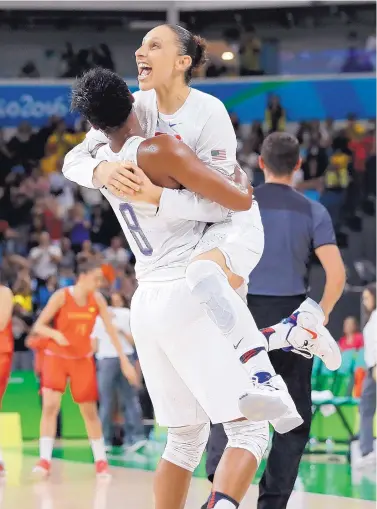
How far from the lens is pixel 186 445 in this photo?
4.48 meters

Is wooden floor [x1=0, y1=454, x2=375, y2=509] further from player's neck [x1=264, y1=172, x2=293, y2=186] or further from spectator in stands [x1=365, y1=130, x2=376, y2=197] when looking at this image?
spectator in stands [x1=365, y1=130, x2=376, y2=197]

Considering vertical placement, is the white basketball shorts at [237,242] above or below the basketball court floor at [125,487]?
above

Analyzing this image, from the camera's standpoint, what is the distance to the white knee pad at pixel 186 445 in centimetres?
446

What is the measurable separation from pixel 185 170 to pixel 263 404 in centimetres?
92

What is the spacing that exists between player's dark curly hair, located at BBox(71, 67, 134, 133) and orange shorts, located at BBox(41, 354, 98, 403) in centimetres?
505

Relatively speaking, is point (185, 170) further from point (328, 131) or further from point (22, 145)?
point (22, 145)

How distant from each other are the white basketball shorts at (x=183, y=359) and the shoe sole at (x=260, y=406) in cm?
20

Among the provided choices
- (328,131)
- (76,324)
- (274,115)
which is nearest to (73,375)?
(76,324)

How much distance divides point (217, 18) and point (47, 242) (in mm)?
5169

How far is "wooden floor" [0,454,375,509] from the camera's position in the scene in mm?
6859

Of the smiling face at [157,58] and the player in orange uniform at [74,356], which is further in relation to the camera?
the player in orange uniform at [74,356]

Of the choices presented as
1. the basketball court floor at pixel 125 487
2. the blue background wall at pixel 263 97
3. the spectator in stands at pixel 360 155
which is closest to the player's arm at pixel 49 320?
the basketball court floor at pixel 125 487

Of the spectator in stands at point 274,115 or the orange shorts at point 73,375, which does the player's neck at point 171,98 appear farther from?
the spectator in stands at point 274,115

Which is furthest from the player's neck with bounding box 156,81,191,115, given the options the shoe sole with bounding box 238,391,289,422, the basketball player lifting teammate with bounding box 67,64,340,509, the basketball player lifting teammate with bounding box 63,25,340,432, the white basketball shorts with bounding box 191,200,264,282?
the shoe sole with bounding box 238,391,289,422
